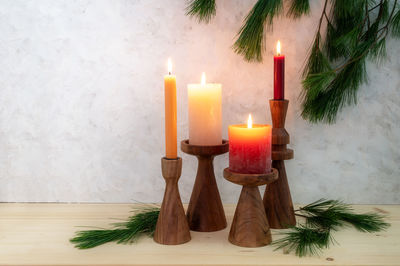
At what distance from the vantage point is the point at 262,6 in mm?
879

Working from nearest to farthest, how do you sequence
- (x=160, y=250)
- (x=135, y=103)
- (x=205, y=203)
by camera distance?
(x=160, y=250), (x=205, y=203), (x=135, y=103)

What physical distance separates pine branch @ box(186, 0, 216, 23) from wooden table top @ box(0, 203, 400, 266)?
1.35ft

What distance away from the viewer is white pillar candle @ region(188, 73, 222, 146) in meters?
0.79

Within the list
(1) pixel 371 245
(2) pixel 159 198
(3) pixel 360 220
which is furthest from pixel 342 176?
(2) pixel 159 198

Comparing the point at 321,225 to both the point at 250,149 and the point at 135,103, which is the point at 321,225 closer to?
the point at 250,149

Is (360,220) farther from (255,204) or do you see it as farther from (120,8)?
(120,8)

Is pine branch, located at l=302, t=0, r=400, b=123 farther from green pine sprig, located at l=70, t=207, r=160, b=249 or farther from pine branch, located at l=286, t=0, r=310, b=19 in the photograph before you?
green pine sprig, located at l=70, t=207, r=160, b=249

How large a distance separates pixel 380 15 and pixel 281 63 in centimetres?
23

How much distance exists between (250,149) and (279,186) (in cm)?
15

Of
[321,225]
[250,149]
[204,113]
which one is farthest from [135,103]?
[321,225]

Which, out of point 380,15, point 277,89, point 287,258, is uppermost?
point 380,15

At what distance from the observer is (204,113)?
2.63 ft

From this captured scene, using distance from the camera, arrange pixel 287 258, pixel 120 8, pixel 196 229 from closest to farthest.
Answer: pixel 287 258, pixel 196 229, pixel 120 8

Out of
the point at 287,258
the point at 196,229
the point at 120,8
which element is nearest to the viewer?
the point at 287,258
